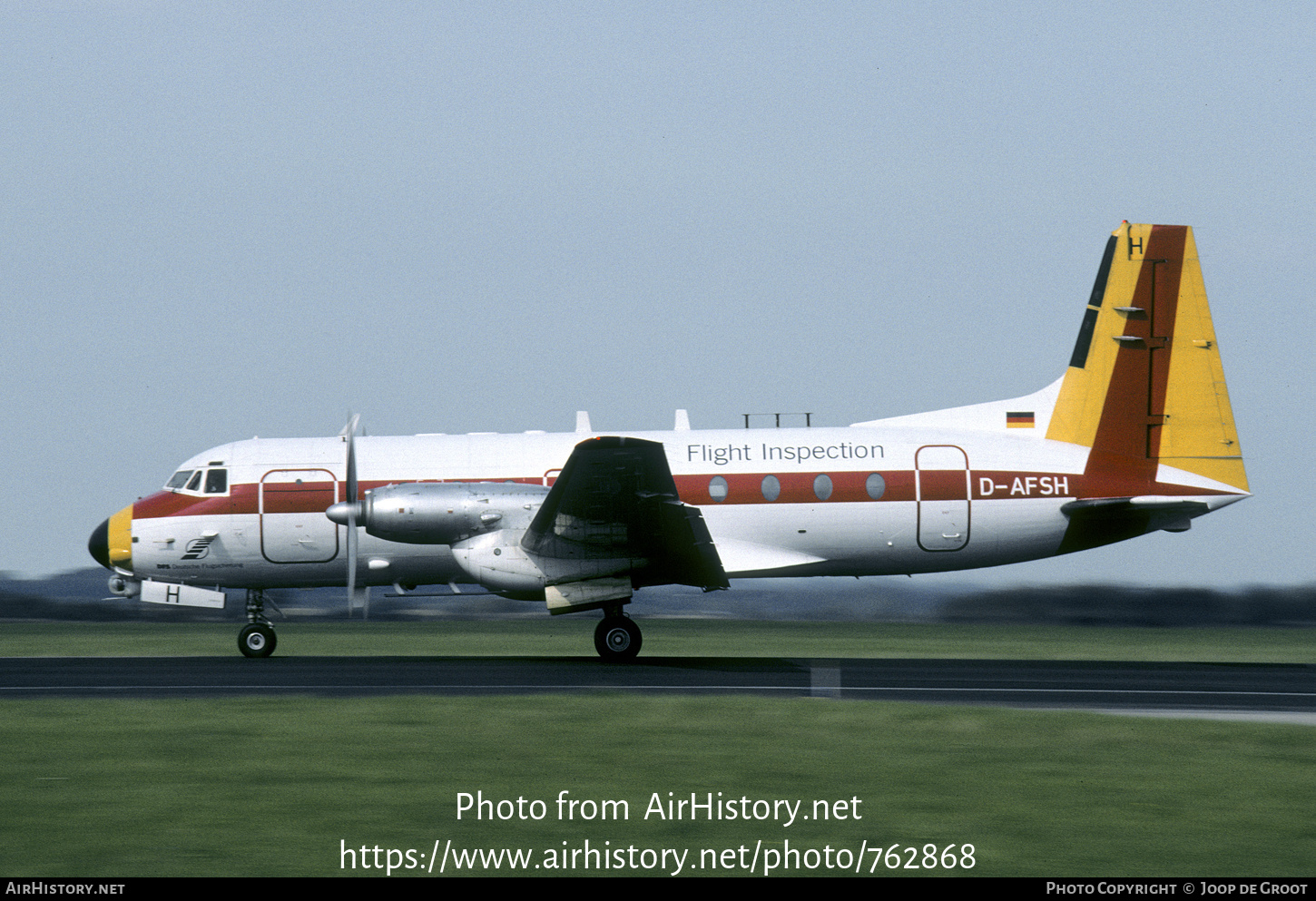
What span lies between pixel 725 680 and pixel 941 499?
16.0 feet

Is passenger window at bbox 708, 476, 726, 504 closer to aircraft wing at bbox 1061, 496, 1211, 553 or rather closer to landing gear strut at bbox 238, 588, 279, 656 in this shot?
aircraft wing at bbox 1061, 496, 1211, 553

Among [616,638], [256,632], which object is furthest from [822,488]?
[256,632]

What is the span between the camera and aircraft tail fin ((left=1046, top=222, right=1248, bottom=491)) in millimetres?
20328

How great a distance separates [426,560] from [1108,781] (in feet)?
39.5

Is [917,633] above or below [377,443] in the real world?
below

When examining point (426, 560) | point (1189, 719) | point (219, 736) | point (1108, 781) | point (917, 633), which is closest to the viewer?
point (1108, 781)

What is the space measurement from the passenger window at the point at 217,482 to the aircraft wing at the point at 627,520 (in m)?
5.53

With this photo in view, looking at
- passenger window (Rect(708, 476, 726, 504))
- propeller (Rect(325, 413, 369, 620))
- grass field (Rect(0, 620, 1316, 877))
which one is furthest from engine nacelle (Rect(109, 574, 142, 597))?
passenger window (Rect(708, 476, 726, 504))

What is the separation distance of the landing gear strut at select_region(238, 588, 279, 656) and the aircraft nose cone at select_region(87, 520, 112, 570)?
7.41 feet

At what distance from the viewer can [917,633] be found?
3262 cm

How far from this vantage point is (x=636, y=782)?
10430 millimetres
